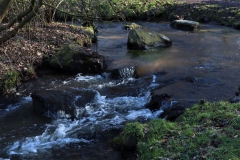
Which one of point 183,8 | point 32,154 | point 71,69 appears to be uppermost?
point 183,8

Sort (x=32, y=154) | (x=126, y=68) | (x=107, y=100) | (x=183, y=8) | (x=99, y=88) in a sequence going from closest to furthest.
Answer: (x=32, y=154) < (x=107, y=100) < (x=99, y=88) < (x=126, y=68) < (x=183, y=8)

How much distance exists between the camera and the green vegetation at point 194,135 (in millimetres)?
6363

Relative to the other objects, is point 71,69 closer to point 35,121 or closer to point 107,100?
point 107,100

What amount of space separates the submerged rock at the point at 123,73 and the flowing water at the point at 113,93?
278 mm

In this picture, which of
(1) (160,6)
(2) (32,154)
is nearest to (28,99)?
(2) (32,154)

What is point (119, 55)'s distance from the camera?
15.5m

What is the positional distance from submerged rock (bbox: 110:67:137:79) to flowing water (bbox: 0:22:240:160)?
0.28 m

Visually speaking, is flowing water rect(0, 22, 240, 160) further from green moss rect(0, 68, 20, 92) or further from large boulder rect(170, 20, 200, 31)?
large boulder rect(170, 20, 200, 31)

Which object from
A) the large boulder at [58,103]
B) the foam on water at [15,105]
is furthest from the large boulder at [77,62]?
→ the large boulder at [58,103]

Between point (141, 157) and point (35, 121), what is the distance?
392cm

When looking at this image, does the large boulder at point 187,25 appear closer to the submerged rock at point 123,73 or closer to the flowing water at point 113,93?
the flowing water at point 113,93

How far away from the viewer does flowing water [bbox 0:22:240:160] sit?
26.5ft

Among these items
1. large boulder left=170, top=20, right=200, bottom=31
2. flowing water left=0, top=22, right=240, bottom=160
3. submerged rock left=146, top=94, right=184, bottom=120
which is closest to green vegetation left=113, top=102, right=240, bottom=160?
submerged rock left=146, top=94, right=184, bottom=120

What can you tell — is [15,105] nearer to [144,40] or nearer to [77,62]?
[77,62]
